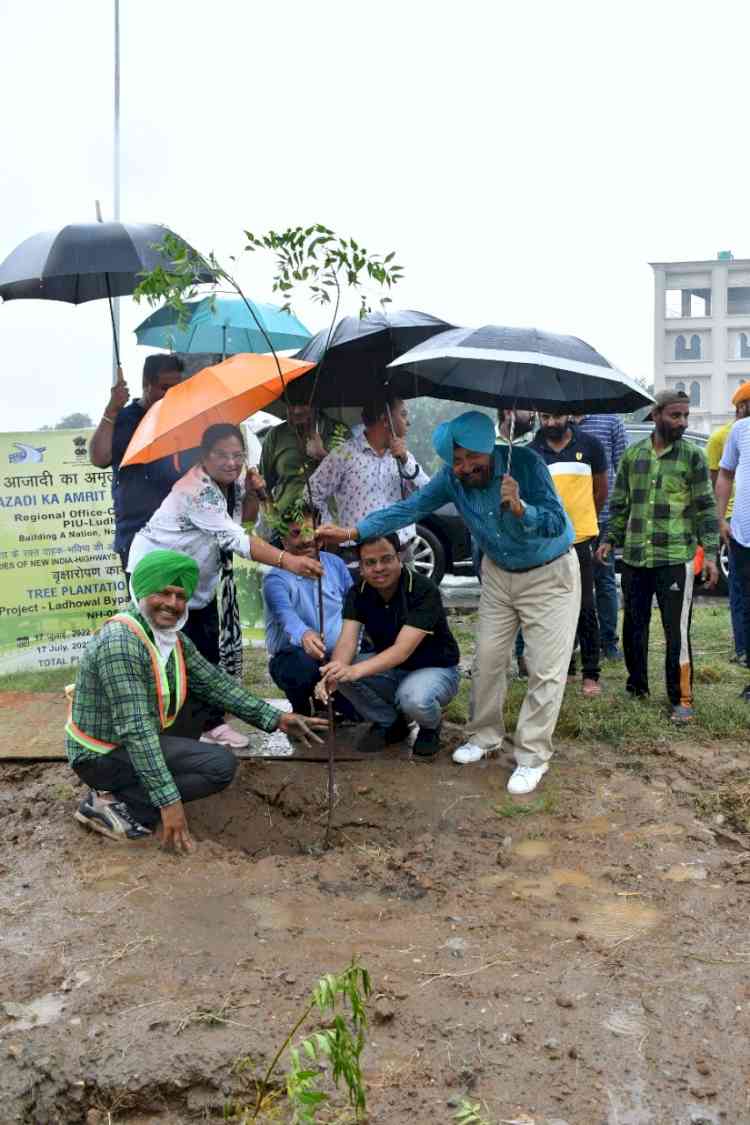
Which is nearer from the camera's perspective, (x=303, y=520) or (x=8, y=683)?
(x=303, y=520)

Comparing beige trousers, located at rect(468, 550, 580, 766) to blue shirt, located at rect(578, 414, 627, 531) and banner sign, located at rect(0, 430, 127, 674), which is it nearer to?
blue shirt, located at rect(578, 414, 627, 531)

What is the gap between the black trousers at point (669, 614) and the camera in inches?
222

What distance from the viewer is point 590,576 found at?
6.31 meters

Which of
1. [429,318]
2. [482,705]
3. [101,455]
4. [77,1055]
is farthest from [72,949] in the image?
[429,318]

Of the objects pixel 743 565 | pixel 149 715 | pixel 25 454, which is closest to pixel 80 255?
pixel 149 715

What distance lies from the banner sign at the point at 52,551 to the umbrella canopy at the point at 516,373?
10.2ft

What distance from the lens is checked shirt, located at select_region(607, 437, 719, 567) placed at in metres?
5.66

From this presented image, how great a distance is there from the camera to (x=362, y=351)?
5434 mm

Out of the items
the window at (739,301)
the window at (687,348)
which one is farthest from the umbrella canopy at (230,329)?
the window at (739,301)

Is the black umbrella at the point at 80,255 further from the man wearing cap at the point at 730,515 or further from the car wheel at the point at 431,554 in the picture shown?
the car wheel at the point at 431,554

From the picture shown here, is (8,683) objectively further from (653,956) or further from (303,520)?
(653,956)

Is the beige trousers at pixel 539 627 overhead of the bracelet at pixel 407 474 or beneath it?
beneath

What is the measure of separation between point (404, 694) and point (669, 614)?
5.25 feet

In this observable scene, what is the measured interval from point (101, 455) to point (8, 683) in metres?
2.43
